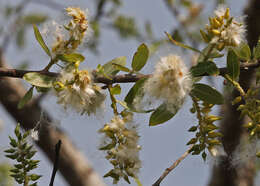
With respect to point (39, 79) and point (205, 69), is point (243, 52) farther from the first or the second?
point (39, 79)

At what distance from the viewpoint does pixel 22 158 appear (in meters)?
0.77

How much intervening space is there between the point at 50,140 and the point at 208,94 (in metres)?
1.69

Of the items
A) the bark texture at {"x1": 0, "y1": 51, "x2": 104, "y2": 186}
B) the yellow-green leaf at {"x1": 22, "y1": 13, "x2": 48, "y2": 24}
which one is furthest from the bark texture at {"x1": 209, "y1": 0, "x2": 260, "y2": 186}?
the yellow-green leaf at {"x1": 22, "y1": 13, "x2": 48, "y2": 24}

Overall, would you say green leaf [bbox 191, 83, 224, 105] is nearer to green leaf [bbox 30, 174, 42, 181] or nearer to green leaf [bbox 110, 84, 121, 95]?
green leaf [bbox 110, 84, 121, 95]

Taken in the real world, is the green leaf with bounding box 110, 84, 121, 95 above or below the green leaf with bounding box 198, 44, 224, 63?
below

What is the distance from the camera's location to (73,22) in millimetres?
851

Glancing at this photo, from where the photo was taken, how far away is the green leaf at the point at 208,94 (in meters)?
0.74

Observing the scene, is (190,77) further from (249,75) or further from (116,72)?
(249,75)

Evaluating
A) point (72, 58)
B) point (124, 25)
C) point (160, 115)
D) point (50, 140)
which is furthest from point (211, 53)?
point (124, 25)

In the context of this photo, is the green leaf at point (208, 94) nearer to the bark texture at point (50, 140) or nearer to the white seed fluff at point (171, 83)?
the white seed fluff at point (171, 83)

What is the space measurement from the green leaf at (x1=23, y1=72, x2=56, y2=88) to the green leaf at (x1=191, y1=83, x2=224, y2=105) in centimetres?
31

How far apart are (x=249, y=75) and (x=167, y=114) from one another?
0.47 metres

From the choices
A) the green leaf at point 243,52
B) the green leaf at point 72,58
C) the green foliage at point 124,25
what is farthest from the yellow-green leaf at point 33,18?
the green leaf at point 243,52

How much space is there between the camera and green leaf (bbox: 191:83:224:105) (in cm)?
74
